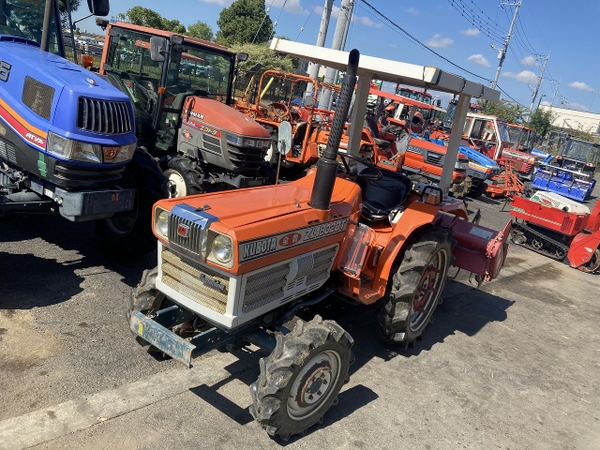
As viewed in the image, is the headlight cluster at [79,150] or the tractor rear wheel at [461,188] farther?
the tractor rear wheel at [461,188]

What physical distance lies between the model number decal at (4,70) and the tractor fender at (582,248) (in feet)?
29.2

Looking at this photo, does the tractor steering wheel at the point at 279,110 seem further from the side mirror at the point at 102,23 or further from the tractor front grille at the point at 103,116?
the tractor front grille at the point at 103,116

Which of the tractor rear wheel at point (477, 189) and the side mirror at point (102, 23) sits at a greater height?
the side mirror at point (102, 23)

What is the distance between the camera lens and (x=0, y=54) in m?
4.62

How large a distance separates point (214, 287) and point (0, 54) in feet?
10.9

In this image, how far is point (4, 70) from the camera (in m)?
4.55

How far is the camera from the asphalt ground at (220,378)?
3139mm

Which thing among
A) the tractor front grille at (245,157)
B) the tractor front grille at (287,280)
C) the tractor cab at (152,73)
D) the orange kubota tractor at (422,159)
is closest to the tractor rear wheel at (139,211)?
the tractor cab at (152,73)

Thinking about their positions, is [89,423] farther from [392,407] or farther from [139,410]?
[392,407]

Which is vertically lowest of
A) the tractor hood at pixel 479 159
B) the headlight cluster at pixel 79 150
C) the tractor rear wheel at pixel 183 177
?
the tractor rear wheel at pixel 183 177

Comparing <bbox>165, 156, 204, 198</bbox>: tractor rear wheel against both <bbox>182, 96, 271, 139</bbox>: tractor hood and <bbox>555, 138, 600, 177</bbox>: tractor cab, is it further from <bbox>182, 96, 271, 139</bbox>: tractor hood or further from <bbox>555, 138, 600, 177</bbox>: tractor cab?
<bbox>555, 138, 600, 177</bbox>: tractor cab

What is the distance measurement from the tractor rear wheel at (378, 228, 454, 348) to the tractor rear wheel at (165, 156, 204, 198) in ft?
10.6

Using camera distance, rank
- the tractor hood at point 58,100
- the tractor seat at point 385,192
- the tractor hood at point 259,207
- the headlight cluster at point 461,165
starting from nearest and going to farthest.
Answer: the tractor hood at point 259,207, the tractor hood at point 58,100, the tractor seat at point 385,192, the headlight cluster at point 461,165

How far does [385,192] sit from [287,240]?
179cm
